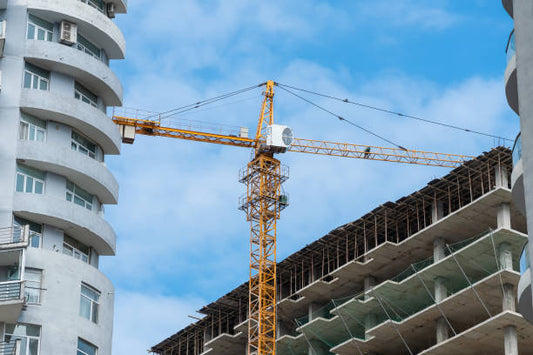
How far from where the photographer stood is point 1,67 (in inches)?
2832

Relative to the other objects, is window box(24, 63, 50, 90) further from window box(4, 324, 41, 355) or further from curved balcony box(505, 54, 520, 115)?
curved balcony box(505, 54, 520, 115)

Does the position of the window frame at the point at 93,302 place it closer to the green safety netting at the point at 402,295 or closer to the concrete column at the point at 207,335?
the green safety netting at the point at 402,295

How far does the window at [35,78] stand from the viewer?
72688 mm

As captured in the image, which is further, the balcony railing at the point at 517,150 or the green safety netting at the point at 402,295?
the green safety netting at the point at 402,295

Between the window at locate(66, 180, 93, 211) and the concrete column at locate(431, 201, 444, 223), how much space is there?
48311 millimetres

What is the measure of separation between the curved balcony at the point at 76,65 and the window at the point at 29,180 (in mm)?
6806

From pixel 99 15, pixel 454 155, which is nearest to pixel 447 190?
pixel 454 155

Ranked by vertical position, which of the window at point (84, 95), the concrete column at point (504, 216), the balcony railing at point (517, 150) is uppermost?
the concrete column at point (504, 216)

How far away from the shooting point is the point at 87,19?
75562mm

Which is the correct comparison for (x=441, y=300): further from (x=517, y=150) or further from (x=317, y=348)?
(x=517, y=150)

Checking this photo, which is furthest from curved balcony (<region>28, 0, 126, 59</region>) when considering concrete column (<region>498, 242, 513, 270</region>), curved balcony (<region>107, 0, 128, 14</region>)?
concrete column (<region>498, 242, 513, 270</region>)

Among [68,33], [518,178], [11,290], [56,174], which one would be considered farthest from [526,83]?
[68,33]

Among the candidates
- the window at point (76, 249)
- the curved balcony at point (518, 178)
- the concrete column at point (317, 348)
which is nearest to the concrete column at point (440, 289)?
the concrete column at point (317, 348)

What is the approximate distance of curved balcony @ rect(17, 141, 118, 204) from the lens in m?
70.1
